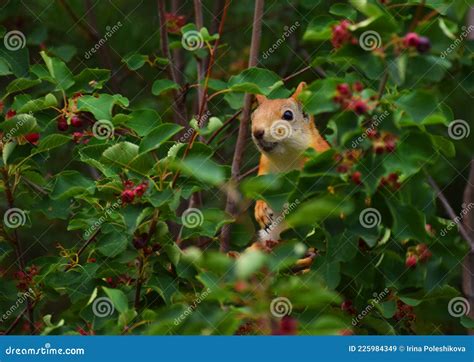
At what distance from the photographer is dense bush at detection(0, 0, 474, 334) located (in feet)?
11.8

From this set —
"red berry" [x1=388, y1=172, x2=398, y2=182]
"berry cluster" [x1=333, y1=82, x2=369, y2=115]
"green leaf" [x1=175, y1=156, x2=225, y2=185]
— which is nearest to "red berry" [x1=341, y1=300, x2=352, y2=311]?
"red berry" [x1=388, y1=172, x2=398, y2=182]

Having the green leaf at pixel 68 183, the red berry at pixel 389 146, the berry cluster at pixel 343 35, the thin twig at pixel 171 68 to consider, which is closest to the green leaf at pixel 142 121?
the green leaf at pixel 68 183

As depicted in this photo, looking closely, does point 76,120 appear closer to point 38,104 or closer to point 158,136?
point 38,104

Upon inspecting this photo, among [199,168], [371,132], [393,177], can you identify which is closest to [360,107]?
[371,132]

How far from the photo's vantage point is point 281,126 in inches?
209

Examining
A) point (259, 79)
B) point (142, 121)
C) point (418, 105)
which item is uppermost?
point (418, 105)

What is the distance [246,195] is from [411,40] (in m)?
0.73

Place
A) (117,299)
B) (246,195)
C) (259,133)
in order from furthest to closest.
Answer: (259,133) → (117,299) → (246,195)

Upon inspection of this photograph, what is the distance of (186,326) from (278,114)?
6.45 ft

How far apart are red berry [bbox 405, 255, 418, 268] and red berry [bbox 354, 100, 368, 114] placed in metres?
0.89

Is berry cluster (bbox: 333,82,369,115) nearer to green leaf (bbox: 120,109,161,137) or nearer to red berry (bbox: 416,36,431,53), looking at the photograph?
red berry (bbox: 416,36,431,53)

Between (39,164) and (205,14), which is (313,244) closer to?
(39,164)

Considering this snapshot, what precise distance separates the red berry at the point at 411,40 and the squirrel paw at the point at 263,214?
82.3 inches

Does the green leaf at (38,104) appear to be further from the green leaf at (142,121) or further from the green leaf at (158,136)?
the green leaf at (158,136)
